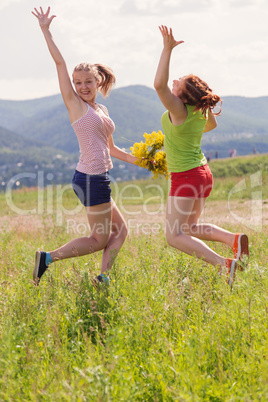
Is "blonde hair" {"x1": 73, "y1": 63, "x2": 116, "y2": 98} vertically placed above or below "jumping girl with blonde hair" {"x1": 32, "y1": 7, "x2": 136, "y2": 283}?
above

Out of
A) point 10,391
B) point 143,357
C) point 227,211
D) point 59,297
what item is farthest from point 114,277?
point 227,211

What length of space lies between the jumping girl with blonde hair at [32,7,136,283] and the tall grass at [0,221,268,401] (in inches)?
13.8

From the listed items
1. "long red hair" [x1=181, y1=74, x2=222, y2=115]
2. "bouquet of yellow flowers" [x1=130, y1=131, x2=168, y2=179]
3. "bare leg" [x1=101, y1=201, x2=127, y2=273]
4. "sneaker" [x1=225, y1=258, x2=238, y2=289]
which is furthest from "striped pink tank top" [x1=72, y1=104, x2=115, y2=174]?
"sneaker" [x1=225, y1=258, x2=238, y2=289]

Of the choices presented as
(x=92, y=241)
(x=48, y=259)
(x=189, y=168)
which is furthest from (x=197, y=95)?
(x=48, y=259)

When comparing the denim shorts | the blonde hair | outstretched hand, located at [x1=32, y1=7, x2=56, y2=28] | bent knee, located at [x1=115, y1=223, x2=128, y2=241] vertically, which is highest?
outstretched hand, located at [x1=32, y1=7, x2=56, y2=28]

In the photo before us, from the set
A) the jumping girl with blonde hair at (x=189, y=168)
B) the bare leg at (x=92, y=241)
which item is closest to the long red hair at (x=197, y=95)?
the jumping girl with blonde hair at (x=189, y=168)

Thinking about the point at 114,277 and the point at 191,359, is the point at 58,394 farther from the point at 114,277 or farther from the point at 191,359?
the point at 114,277

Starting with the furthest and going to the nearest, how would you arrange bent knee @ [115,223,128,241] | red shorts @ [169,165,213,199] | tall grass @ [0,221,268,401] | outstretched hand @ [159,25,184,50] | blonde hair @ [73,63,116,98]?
bent knee @ [115,223,128,241], blonde hair @ [73,63,116,98], red shorts @ [169,165,213,199], outstretched hand @ [159,25,184,50], tall grass @ [0,221,268,401]

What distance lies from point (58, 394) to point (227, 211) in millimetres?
11264

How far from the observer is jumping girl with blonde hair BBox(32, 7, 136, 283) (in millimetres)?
4125

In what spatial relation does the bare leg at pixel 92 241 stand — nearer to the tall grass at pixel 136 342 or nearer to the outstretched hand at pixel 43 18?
the tall grass at pixel 136 342

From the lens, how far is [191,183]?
4.22 metres

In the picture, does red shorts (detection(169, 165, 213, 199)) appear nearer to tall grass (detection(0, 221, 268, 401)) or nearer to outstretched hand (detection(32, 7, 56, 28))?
tall grass (detection(0, 221, 268, 401))

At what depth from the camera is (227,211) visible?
42.8ft
